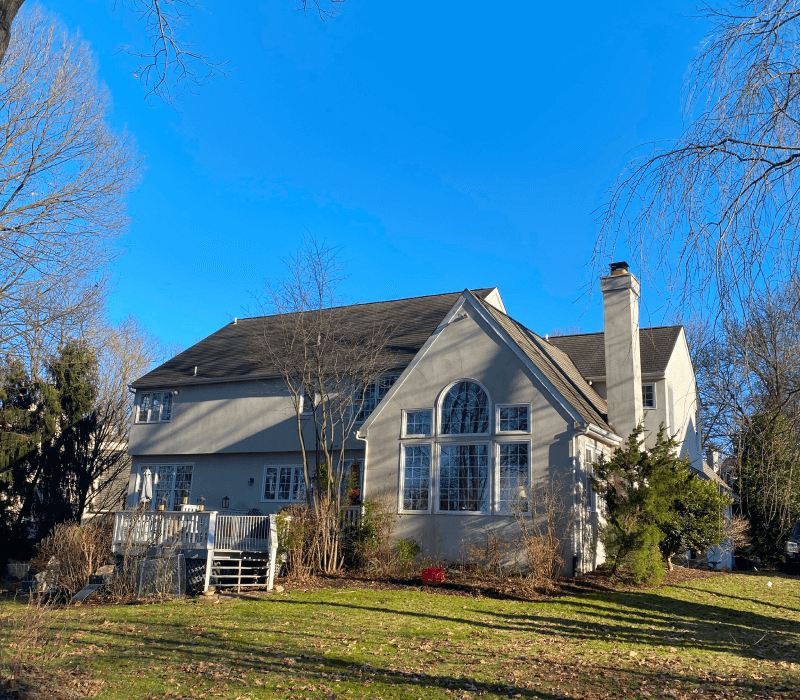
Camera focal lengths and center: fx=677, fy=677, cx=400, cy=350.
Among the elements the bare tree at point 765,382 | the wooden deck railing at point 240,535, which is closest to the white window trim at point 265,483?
the wooden deck railing at point 240,535

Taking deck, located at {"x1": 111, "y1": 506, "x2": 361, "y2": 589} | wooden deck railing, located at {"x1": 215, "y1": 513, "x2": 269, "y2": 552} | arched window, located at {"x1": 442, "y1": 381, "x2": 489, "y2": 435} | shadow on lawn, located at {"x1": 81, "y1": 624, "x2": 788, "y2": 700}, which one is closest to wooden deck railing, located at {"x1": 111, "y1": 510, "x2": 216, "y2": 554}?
deck, located at {"x1": 111, "y1": 506, "x2": 361, "y2": 589}

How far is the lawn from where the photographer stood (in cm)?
762

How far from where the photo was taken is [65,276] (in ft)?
49.2

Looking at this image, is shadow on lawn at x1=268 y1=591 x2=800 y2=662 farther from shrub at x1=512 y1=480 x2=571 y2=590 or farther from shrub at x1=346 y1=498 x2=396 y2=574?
shrub at x1=346 y1=498 x2=396 y2=574

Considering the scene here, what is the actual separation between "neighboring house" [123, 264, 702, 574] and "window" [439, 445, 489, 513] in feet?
0.09

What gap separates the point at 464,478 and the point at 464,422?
1471mm

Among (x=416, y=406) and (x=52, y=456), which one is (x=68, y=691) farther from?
(x=52, y=456)

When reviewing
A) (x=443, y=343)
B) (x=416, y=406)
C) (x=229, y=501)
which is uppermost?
(x=443, y=343)

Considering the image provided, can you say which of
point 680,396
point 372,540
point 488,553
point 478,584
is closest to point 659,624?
point 478,584

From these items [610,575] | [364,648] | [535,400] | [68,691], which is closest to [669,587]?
[610,575]

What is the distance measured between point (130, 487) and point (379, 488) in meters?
12.7

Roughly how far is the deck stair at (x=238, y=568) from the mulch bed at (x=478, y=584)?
626 mm

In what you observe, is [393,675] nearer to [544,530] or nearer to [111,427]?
[544,530]

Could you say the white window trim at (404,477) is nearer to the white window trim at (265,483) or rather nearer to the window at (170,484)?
the white window trim at (265,483)
